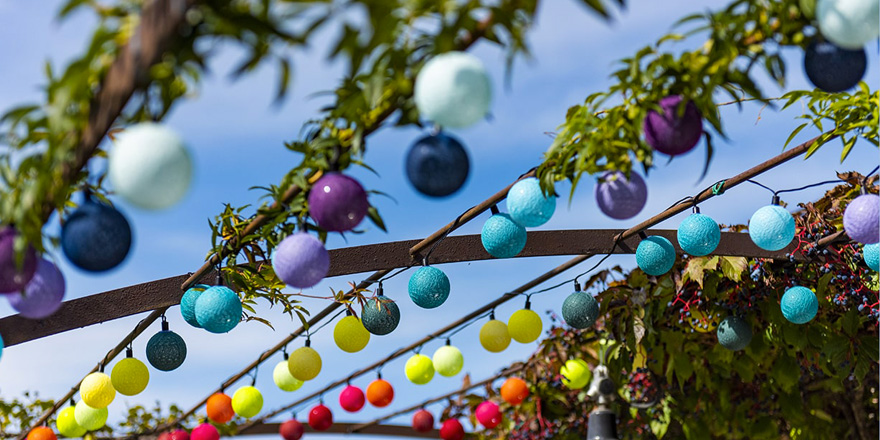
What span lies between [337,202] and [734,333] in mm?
2841

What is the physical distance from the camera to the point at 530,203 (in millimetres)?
2758

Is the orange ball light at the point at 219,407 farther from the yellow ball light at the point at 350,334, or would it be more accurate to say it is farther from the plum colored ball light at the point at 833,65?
the plum colored ball light at the point at 833,65

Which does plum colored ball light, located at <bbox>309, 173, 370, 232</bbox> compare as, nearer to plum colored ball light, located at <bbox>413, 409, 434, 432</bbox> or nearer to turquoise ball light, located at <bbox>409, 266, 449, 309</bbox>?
turquoise ball light, located at <bbox>409, 266, 449, 309</bbox>

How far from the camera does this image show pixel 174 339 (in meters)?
3.88

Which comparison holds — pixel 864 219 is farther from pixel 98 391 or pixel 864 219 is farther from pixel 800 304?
pixel 98 391

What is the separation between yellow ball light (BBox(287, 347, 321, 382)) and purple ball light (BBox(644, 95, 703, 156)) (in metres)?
2.35

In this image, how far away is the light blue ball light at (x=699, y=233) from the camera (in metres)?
3.48

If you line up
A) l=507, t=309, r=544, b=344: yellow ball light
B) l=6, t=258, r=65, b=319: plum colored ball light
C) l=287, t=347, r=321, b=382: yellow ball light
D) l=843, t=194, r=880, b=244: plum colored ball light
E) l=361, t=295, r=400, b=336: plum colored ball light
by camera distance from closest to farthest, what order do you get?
l=6, t=258, r=65, b=319: plum colored ball light, l=843, t=194, r=880, b=244: plum colored ball light, l=361, t=295, r=400, b=336: plum colored ball light, l=287, t=347, r=321, b=382: yellow ball light, l=507, t=309, r=544, b=344: yellow ball light

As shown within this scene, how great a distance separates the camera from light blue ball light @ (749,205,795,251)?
10.8 feet

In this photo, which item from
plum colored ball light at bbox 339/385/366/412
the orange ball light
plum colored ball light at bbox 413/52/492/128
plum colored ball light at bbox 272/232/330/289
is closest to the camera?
plum colored ball light at bbox 413/52/492/128

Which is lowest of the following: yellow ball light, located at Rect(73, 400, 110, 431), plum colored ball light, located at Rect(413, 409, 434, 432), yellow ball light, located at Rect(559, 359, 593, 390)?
yellow ball light, located at Rect(73, 400, 110, 431)

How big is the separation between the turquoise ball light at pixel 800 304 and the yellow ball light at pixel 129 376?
2.77 m

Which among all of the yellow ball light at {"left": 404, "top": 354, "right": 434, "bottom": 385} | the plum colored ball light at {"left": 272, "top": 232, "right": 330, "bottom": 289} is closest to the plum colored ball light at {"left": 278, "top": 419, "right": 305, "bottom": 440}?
the yellow ball light at {"left": 404, "top": 354, "right": 434, "bottom": 385}

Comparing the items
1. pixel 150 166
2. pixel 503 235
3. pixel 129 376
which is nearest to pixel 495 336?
pixel 503 235
